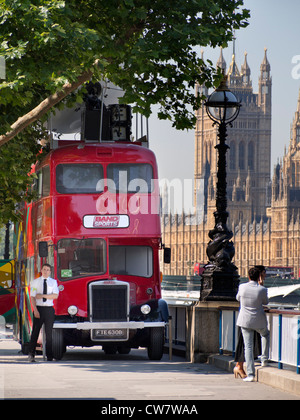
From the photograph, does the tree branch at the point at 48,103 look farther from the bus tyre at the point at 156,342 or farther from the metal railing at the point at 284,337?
the metal railing at the point at 284,337

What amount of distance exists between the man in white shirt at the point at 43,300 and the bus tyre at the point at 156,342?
5.72ft

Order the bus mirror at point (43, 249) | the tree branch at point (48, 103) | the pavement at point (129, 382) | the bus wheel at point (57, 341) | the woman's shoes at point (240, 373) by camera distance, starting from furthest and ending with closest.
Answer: the bus mirror at point (43, 249)
the bus wheel at point (57, 341)
the tree branch at point (48, 103)
the woman's shoes at point (240, 373)
the pavement at point (129, 382)

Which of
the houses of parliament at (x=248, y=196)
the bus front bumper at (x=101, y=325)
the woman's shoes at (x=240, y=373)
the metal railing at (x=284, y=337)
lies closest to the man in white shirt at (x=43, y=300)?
the bus front bumper at (x=101, y=325)

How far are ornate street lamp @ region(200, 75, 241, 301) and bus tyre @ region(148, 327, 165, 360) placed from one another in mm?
938

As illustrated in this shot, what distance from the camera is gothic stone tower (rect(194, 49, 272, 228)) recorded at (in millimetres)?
164500

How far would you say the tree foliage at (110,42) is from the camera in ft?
46.8

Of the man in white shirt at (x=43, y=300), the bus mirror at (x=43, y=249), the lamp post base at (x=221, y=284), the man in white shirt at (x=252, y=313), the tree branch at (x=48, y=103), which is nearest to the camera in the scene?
the man in white shirt at (x=252, y=313)

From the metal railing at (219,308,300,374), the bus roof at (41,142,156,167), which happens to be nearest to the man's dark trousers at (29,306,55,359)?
the bus roof at (41,142,156,167)

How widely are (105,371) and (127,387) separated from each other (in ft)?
9.21

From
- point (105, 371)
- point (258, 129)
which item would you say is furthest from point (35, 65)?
point (258, 129)

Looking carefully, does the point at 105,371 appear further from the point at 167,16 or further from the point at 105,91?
the point at 105,91

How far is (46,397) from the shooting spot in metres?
10.5

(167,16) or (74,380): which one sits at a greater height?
(167,16)

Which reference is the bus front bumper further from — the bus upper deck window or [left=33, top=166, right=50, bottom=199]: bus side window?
[left=33, top=166, right=50, bottom=199]: bus side window
